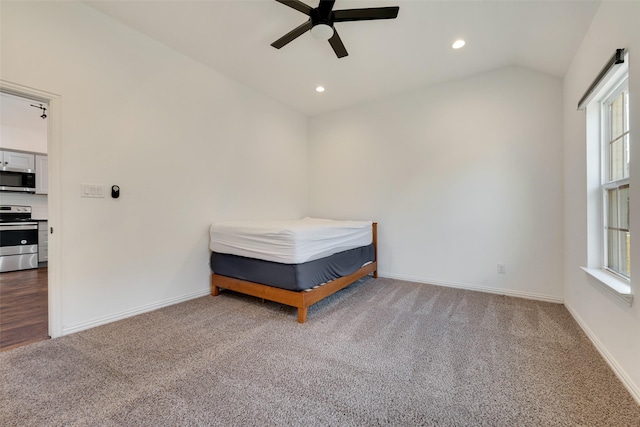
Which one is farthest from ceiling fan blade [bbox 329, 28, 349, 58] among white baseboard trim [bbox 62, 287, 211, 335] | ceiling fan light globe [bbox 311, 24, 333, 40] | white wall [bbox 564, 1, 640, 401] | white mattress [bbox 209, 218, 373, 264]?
white baseboard trim [bbox 62, 287, 211, 335]

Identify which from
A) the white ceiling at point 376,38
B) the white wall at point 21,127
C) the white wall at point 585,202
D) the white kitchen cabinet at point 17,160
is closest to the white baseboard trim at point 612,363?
the white wall at point 585,202

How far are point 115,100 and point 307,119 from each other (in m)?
2.93

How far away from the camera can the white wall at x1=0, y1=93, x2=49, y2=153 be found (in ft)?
12.6

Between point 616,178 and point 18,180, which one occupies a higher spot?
point 18,180

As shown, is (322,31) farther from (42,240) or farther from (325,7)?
(42,240)

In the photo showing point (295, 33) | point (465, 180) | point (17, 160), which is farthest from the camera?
point (17, 160)

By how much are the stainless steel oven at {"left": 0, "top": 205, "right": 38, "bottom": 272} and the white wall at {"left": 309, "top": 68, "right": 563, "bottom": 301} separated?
5.24m

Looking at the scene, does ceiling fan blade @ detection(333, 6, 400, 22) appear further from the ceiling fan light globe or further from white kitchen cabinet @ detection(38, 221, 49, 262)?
white kitchen cabinet @ detection(38, 221, 49, 262)

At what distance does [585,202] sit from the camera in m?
2.20

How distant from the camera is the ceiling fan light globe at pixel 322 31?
6.43ft

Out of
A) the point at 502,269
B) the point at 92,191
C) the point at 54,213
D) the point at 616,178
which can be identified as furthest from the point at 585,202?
the point at 54,213

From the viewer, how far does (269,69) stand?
3156mm

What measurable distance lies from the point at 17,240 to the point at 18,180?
1062 mm

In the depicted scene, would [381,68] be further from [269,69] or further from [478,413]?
[478,413]
